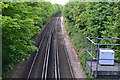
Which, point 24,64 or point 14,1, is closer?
point 14,1

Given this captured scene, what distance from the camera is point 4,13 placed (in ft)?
43.4

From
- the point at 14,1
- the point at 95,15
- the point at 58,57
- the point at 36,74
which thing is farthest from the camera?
the point at 58,57

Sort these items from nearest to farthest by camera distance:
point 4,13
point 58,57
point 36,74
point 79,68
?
point 4,13, point 36,74, point 79,68, point 58,57

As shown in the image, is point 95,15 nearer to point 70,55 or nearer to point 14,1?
point 70,55

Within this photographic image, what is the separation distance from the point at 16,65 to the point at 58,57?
4939 millimetres

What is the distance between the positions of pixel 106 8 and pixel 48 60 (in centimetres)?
793

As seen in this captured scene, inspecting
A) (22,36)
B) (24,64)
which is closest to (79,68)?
(24,64)

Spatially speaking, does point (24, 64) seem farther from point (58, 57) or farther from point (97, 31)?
point (97, 31)

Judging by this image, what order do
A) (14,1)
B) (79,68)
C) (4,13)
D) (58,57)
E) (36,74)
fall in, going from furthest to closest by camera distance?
1. (58,57)
2. (79,68)
3. (36,74)
4. (14,1)
5. (4,13)

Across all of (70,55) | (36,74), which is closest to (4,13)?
(36,74)

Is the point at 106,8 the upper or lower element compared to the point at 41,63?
upper

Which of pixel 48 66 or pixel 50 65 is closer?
pixel 48 66

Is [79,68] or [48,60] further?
[48,60]

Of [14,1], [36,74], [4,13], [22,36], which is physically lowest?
[36,74]
